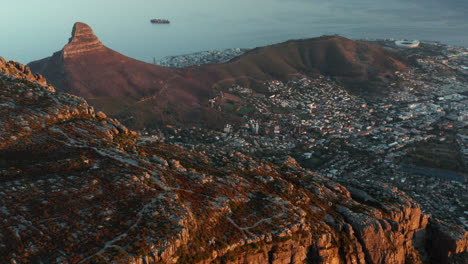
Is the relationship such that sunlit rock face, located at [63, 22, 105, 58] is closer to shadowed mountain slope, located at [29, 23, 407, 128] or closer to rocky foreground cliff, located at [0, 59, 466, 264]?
shadowed mountain slope, located at [29, 23, 407, 128]

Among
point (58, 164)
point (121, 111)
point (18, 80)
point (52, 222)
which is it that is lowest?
point (121, 111)

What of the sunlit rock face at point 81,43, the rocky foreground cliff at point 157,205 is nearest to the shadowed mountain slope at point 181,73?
the sunlit rock face at point 81,43

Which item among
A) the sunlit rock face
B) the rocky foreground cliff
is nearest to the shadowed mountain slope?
the sunlit rock face

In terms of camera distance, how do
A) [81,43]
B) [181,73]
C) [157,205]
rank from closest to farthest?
[157,205] → [81,43] → [181,73]

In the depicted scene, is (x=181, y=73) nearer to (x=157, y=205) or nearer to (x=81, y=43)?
(x=81, y=43)

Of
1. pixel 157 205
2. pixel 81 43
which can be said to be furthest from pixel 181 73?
pixel 157 205

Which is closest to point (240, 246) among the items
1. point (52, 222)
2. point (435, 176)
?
point (52, 222)

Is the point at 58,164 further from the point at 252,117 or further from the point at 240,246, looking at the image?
the point at 252,117
